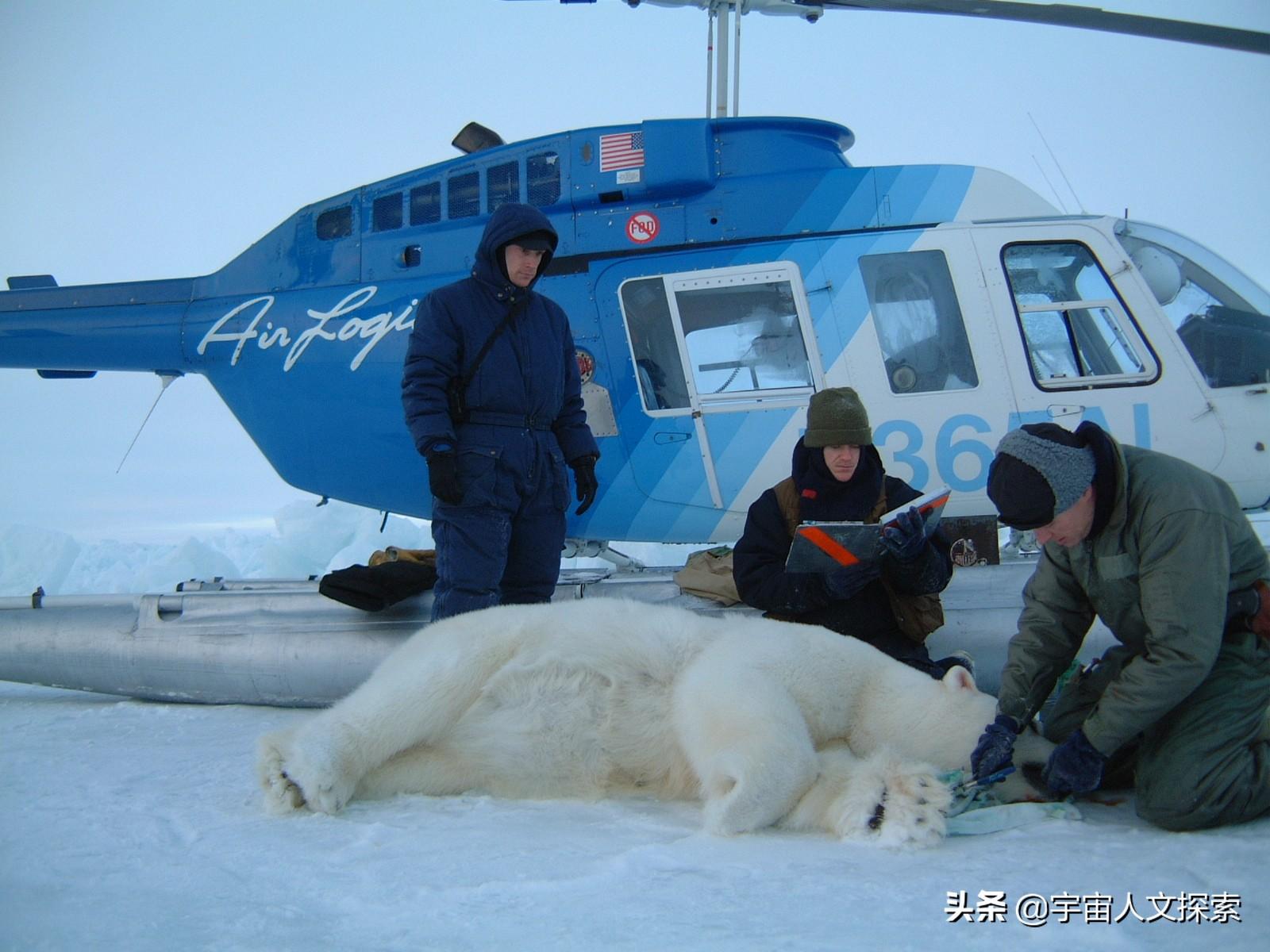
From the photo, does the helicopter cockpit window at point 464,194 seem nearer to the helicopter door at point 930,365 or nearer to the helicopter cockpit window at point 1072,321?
the helicopter door at point 930,365

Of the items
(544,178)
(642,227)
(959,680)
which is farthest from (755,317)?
(959,680)

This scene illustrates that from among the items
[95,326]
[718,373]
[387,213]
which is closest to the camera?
[718,373]

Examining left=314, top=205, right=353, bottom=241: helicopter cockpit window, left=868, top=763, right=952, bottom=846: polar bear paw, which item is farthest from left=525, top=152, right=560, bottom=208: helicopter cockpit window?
left=868, top=763, right=952, bottom=846: polar bear paw

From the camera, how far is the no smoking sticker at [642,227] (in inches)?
218

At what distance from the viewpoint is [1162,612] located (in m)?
2.30

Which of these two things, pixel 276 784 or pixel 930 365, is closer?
pixel 276 784

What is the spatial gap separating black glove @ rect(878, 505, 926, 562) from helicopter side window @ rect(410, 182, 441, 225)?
4.04 metres

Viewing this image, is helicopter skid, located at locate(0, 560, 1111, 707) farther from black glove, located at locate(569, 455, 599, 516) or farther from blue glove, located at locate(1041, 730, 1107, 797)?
blue glove, located at locate(1041, 730, 1107, 797)

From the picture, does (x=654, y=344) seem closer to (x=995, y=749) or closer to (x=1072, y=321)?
(x=1072, y=321)

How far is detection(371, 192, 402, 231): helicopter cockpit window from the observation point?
238 inches

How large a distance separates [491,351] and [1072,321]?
3.40 meters

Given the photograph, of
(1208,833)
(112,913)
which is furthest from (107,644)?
(1208,833)

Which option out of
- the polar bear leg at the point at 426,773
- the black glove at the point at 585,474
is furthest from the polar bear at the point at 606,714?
the black glove at the point at 585,474

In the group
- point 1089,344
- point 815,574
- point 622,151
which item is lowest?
point 815,574
